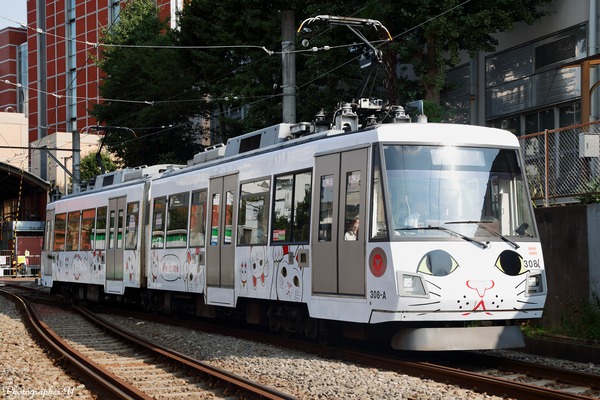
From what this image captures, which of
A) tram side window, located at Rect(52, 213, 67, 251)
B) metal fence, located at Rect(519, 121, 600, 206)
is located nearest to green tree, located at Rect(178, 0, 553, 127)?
metal fence, located at Rect(519, 121, 600, 206)

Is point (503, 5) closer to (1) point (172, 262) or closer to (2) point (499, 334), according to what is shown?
(1) point (172, 262)

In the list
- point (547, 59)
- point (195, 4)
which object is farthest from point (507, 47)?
point (195, 4)

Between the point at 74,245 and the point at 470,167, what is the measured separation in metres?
17.1

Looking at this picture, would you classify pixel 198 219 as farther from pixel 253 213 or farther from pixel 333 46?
pixel 333 46

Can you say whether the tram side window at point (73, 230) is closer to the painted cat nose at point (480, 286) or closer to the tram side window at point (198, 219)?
the tram side window at point (198, 219)

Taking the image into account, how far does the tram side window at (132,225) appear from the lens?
22605mm

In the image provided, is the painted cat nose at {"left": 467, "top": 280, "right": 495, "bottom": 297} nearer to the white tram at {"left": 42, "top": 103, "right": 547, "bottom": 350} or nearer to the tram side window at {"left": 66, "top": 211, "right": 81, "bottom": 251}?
the white tram at {"left": 42, "top": 103, "right": 547, "bottom": 350}

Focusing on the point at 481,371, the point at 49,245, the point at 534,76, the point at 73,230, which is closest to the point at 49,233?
the point at 49,245

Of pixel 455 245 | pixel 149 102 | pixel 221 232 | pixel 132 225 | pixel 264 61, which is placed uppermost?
pixel 264 61

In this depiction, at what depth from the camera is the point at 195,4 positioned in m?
35.8

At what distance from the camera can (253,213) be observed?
16141 millimetres

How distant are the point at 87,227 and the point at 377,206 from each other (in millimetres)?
15537

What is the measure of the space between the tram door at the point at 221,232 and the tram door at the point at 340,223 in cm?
341

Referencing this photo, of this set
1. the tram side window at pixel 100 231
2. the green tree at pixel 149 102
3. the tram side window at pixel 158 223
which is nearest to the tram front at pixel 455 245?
the tram side window at pixel 158 223
